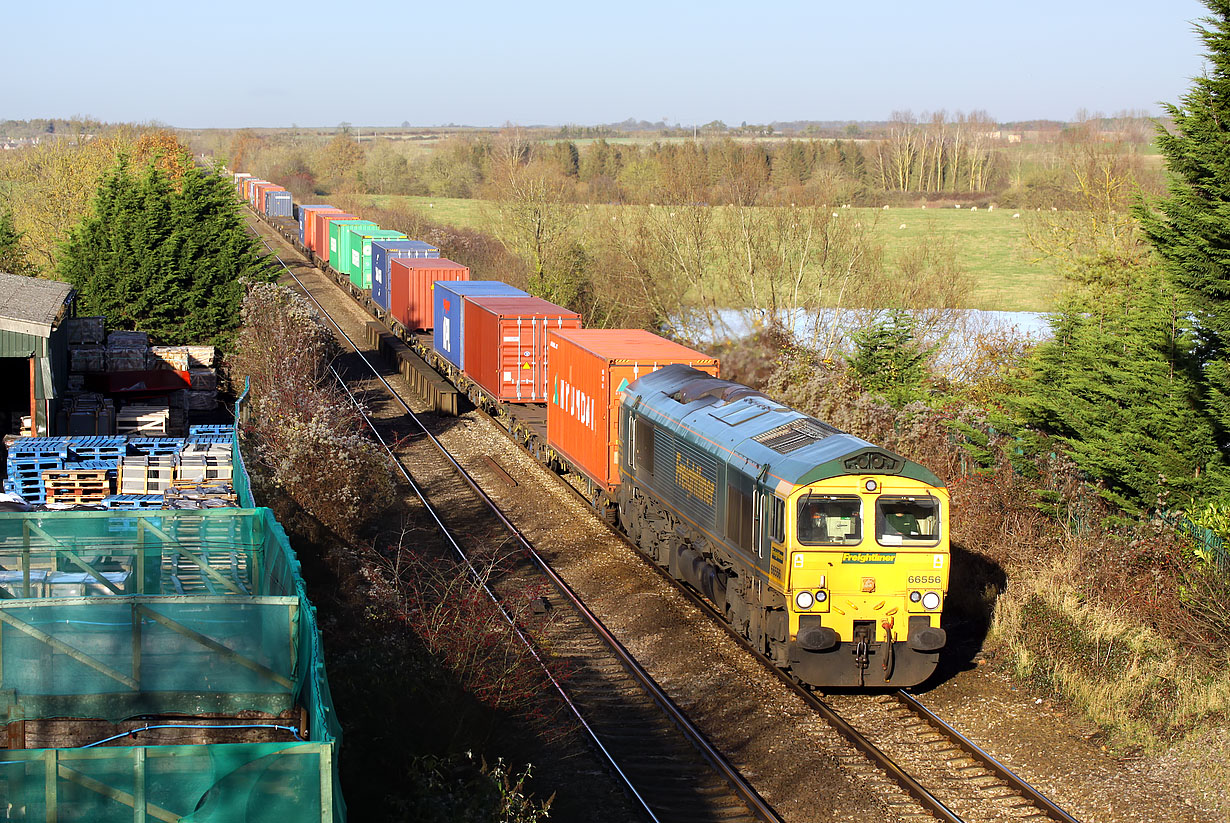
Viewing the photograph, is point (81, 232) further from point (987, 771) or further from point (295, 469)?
point (987, 771)

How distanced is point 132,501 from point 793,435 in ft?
35.5

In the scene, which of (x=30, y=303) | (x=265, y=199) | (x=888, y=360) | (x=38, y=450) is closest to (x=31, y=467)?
(x=38, y=450)

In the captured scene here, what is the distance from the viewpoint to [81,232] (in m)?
30.7

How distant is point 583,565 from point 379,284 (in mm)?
27632

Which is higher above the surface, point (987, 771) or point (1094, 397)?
point (1094, 397)

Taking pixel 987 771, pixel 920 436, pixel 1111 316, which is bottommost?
pixel 987 771

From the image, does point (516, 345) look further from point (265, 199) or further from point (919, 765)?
point (265, 199)

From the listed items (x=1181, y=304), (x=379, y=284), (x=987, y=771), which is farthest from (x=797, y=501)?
(x=379, y=284)

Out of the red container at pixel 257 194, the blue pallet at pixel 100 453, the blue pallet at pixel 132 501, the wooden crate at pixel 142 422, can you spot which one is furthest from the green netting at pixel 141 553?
the red container at pixel 257 194

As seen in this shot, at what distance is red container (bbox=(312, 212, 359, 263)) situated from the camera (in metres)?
59.4

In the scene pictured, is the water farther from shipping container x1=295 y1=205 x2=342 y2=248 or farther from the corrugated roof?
Answer: shipping container x1=295 y1=205 x2=342 y2=248

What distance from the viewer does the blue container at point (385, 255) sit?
41.8 meters

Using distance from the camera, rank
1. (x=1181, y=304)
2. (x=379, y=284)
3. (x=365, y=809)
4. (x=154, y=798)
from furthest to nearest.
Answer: (x=379, y=284), (x=1181, y=304), (x=365, y=809), (x=154, y=798)

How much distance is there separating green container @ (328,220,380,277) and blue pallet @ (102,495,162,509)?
34.9 m
